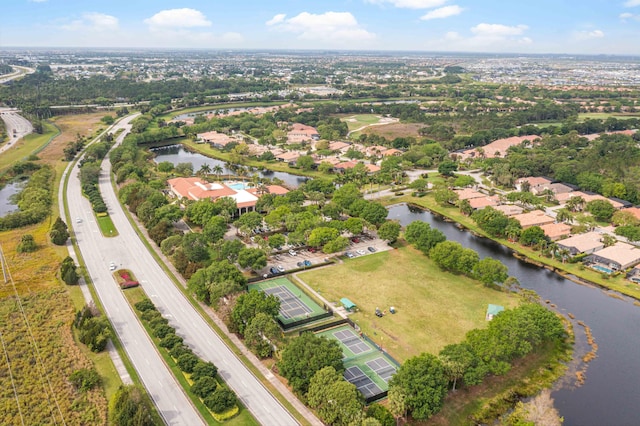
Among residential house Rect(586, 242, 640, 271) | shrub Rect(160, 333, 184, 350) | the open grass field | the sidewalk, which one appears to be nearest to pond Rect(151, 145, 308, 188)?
the sidewalk

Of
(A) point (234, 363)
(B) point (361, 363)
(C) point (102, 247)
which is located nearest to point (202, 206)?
(C) point (102, 247)

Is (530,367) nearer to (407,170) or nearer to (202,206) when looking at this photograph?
(202,206)

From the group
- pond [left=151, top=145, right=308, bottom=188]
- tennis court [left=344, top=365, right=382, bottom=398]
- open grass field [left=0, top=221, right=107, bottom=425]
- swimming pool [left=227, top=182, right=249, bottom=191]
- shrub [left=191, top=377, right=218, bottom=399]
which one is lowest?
pond [left=151, top=145, right=308, bottom=188]

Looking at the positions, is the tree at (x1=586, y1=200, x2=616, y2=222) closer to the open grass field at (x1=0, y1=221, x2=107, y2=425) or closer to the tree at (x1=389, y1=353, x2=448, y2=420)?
the tree at (x1=389, y1=353, x2=448, y2=420)

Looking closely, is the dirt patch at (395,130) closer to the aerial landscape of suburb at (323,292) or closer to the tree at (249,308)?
the aerial landscape of suburb at (323,292)

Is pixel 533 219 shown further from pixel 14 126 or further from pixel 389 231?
pixel 14 126

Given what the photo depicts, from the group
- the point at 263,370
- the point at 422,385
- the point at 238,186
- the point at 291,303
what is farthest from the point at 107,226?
the point at 422,385
